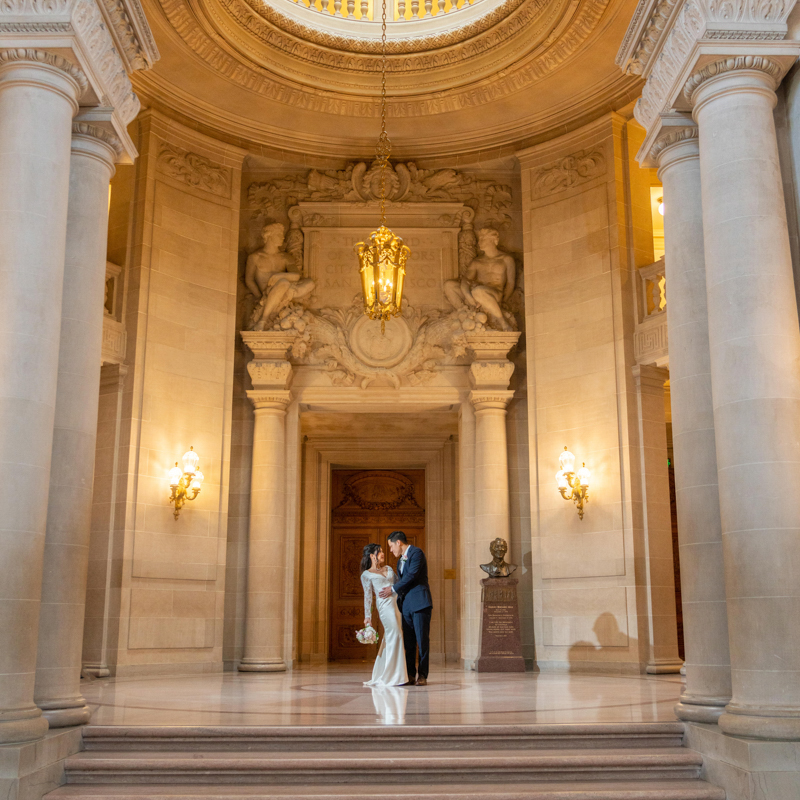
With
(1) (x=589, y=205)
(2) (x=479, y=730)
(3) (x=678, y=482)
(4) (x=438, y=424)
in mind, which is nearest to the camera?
(2) (x=479, y=730)

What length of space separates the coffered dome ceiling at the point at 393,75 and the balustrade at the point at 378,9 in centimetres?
16

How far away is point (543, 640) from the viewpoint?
41.8 feet

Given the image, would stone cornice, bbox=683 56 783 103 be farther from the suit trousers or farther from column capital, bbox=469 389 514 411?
column capital, bbox=469 389 514 411

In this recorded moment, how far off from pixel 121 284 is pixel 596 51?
24.3 feet

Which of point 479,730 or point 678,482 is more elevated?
point 678,482

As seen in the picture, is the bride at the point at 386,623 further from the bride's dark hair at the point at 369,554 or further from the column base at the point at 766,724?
the column base at the point at 766,724

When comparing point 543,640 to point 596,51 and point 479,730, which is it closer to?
point 479,730

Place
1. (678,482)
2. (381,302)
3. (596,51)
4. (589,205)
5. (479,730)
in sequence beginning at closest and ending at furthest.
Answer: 1. (479,730)
2. (678,482)
3. (381,302)
4. (596,51)
5. (589,205)

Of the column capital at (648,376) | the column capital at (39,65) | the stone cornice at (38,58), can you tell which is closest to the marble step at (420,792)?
the column capital at (39,65)

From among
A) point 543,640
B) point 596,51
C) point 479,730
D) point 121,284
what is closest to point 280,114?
point 121,284

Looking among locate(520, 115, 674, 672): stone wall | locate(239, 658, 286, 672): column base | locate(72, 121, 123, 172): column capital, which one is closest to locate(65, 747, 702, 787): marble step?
locate(72, 121, 123, 172): column capital

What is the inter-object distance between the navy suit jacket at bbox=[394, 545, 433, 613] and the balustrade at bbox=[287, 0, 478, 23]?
816 cm

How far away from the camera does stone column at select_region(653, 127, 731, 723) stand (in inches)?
253

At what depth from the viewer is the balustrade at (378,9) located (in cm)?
1352
